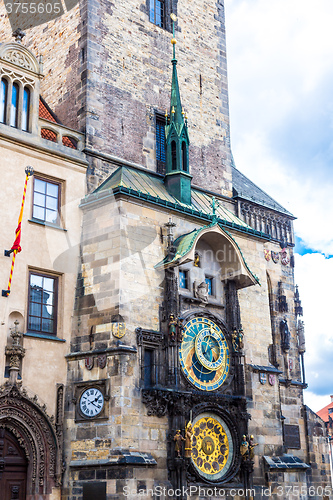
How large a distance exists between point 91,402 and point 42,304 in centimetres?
276

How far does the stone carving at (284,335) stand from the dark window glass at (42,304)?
9996 millimetres

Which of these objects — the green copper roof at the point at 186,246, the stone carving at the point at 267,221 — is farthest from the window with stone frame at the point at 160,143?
the stone carving at the point at 267,221

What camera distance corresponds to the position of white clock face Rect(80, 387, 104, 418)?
16656mm

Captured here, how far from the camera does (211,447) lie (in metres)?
18.0

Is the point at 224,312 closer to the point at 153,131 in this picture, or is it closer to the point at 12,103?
the point at 153,131

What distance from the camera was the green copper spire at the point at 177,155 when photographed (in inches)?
816

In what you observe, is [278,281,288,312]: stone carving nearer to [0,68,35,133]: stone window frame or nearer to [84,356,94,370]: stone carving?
[84,356,94,370]: stone carving

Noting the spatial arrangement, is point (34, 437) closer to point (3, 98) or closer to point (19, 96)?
point (3, 98)

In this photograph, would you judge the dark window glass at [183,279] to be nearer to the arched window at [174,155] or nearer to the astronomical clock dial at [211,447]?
the astronomical clock dial at [211,447]

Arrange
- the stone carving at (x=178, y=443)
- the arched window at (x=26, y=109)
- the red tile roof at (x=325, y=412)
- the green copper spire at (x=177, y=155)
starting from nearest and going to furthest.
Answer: the stone carving at (x=178, y=443), the arched window at (x=26, y=109), the green copper spire at (x=177, y=155), the red tile roof at (x=325, y=412)

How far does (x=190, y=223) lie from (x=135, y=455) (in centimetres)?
686

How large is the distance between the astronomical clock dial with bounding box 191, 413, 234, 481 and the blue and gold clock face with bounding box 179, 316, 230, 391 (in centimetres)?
89

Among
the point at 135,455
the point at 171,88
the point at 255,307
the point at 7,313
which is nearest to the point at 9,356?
the point at 7,313

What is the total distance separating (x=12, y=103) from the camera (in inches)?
726
